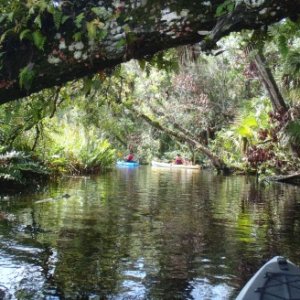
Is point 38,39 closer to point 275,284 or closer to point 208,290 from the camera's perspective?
point 275,284

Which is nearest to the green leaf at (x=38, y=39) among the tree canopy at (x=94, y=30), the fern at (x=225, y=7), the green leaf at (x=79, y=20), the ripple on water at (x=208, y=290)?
the tree canopy at (x=94, y=30)

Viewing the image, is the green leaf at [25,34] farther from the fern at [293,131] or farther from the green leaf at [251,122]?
the green leaf at [251,122]

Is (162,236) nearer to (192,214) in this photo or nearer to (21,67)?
(192,214)

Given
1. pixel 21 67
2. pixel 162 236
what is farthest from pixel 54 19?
pixel 162 236

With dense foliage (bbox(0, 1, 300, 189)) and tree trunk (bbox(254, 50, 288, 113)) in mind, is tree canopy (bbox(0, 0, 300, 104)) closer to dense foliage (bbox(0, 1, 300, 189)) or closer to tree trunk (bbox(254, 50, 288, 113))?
dense foliage (bbox(0, 1, 300, 189))

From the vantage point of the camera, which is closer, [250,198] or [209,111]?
[250,198]

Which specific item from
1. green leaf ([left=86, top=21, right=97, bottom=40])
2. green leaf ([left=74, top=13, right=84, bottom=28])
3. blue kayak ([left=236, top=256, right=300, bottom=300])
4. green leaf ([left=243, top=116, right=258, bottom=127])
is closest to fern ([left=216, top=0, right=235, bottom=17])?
green leaf ([left=86, top=21, right=97, bottom=40])

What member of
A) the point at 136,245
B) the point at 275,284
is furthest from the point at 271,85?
the point at 275,284

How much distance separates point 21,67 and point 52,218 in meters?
5.44

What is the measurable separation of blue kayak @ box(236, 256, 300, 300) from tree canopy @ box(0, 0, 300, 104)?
202 centimetres

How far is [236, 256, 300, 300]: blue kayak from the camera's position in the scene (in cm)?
391

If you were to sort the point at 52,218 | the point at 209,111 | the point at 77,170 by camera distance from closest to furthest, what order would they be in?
the point at 52,218, the point at 77,170, the point at 209,111

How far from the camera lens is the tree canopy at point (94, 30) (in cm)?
348

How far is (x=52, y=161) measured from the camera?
16.1 meters
